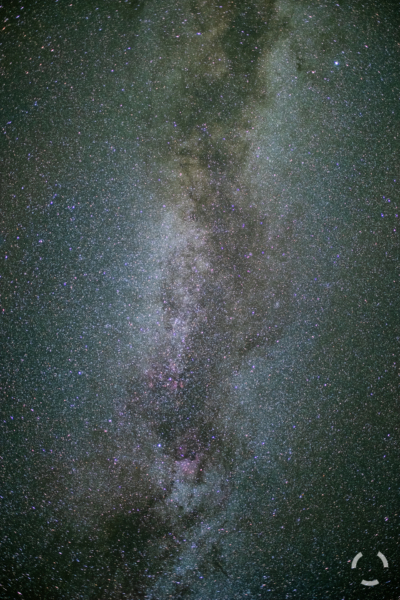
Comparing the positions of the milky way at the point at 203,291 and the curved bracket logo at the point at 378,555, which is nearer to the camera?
the milky way at the point at 203,291

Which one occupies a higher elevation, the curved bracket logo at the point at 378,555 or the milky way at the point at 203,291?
the milky way at the point at 203,291

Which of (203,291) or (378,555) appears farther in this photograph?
(378,555)

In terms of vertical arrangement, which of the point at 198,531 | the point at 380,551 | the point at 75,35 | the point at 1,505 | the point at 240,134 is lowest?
the point at 380,551

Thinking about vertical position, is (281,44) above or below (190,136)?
above

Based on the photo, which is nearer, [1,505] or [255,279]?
[255,279]

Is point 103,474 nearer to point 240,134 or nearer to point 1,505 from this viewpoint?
point 1,505

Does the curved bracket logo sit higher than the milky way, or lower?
lower

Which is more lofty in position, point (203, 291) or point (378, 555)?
point (203, 291)

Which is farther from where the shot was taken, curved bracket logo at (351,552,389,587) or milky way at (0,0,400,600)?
curved bracket logo at (351,552,389,587)

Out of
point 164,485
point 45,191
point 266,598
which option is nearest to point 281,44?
point 45,191
